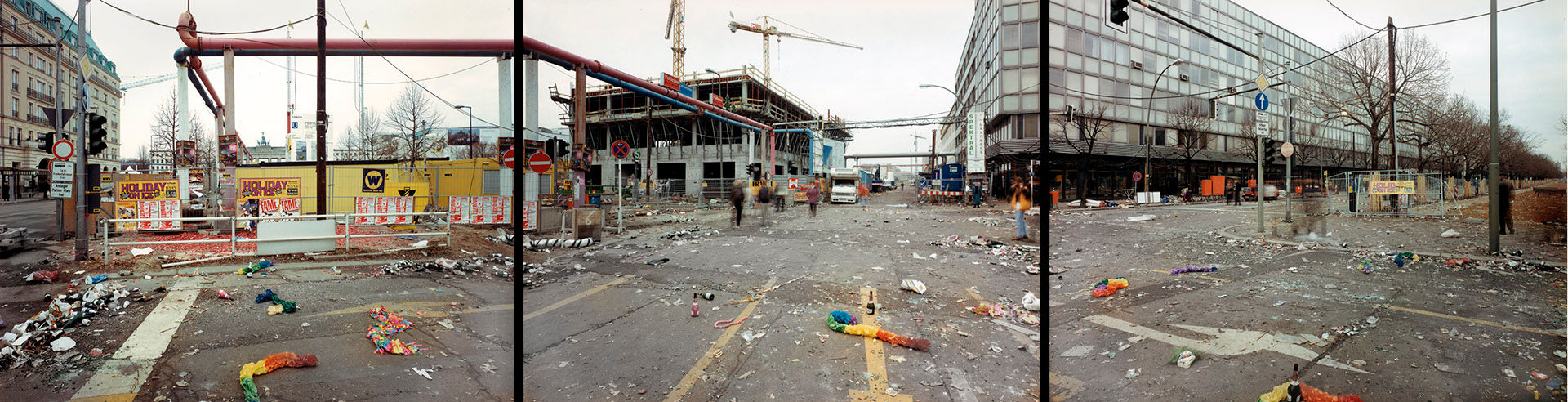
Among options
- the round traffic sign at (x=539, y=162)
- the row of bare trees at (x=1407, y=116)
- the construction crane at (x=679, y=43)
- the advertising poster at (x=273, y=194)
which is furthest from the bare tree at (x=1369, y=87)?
the construction crane at (x=679, y=43)

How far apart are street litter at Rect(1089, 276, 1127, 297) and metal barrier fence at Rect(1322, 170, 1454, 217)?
13.7 meters

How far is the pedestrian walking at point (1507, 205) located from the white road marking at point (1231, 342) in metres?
10.0

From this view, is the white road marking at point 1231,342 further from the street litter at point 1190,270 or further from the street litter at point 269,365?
the street litter at point 269,365

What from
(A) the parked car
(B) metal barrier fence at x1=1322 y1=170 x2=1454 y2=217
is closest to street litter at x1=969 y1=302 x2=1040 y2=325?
(B) metal barrier fence at x1=1322 y1=170 x2=1454 y2=217

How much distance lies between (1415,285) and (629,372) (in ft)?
25.8

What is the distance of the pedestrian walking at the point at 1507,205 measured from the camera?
9516 mm

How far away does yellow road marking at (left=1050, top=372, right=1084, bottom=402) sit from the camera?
361 cm

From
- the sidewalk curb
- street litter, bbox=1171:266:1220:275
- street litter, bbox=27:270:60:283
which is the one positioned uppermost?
the sidewalk curb

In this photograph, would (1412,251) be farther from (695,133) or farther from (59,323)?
(695,133)

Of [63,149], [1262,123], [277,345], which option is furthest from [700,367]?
[1262,123]

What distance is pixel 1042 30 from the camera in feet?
6.59

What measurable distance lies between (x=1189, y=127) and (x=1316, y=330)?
32.5 metres

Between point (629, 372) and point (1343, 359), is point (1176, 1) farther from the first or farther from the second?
point (629, 372)

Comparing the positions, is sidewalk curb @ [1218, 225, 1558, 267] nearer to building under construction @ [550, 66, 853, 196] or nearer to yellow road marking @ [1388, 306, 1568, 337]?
yellow road marking @ [1388, 306, 1568, 337]
